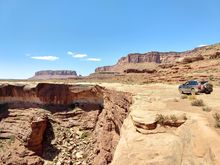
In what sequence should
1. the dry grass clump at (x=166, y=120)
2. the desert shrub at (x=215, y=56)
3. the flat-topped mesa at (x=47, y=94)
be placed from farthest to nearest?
the desert shrub at (x=215, y=56), the flat-topped mesa at (x=47, y=94), the dry grass clump at (x=166, y=120)

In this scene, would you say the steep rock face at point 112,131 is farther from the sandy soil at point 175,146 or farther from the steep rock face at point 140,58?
the steep rock face at point 140,58

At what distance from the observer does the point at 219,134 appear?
25.4 feet

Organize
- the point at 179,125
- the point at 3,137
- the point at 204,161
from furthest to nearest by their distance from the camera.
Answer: the point at 3,137, the point at 179,125, the point at 204,161

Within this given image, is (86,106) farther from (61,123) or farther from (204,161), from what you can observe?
(204,161)

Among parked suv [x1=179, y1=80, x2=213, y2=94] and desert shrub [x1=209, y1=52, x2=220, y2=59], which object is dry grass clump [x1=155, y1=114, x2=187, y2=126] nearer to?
parked suv [x1=179, y1=80, x2=213, y2=94]

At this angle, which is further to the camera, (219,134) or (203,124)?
(203,124)

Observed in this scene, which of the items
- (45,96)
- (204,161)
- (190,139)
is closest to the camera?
(204,161)

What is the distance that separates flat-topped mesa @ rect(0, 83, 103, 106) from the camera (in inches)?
1598

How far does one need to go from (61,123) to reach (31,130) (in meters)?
5.74

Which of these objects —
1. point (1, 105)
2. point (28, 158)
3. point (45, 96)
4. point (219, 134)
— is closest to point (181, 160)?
point (219, 134)

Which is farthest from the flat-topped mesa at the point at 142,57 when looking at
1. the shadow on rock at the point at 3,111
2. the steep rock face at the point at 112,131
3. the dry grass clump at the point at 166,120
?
the dry grass clump at the point at 166,120

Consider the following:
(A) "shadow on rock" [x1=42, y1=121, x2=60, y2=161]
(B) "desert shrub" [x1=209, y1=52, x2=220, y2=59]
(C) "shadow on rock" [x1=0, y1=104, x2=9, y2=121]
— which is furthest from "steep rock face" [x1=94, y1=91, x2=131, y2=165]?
(B) "desert shrub" [x1=209, y1=52, x2=220, y2=59]

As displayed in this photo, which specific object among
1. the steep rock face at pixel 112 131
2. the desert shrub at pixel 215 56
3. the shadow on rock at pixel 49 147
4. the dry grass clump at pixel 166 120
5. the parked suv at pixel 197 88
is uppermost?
the desert shrub at pixel 215 56

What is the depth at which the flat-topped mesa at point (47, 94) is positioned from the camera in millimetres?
40594
